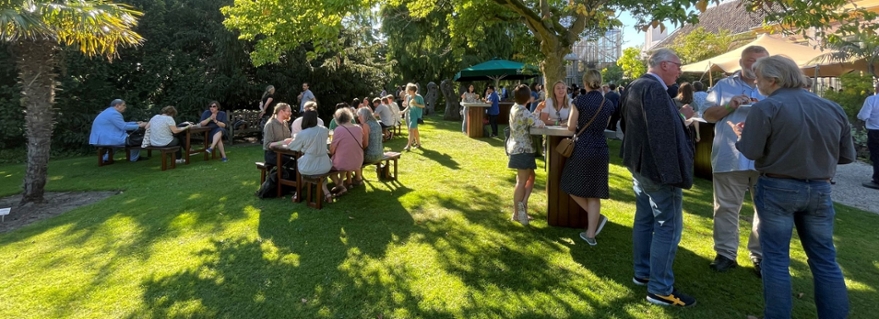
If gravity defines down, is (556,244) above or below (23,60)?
below

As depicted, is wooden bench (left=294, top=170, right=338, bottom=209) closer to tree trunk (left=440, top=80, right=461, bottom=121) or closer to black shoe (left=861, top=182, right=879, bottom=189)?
black shoe (left=861, top=182, right=879, bottom=189)

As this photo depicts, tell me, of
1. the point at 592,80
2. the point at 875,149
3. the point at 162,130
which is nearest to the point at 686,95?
the point at 592,80

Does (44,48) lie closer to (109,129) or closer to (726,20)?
(109,129)

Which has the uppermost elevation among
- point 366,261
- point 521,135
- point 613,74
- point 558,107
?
point 613,74

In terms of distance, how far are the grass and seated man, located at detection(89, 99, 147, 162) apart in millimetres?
3539

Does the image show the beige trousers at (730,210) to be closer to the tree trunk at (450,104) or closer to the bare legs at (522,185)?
the bare legs at (522,185)

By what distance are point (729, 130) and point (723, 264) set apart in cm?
117

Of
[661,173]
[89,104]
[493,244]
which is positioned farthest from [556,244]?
[89,104]

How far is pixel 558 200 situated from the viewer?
4.98 meters

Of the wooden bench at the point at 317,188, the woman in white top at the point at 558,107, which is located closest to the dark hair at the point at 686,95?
the woman in white top at the point at 558,107

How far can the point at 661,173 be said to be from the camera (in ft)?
9.97

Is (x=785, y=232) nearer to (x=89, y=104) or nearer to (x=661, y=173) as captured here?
(x=661, y=173)

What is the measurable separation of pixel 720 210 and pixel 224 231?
519 centimetres

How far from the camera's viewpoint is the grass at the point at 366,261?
3.45 meters
